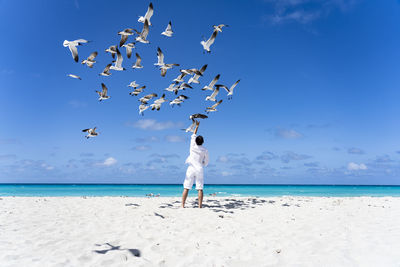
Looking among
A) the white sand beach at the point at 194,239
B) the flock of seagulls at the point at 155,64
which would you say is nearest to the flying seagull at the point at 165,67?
the flock of seagulls at the point at 155,64

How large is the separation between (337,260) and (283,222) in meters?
2.63

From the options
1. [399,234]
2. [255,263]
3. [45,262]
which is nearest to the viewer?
[45,262]

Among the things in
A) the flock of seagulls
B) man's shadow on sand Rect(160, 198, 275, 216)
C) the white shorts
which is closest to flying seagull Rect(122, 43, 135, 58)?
the flock of seagulls

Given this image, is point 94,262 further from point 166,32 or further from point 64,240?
point 166,32

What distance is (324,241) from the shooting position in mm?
4824

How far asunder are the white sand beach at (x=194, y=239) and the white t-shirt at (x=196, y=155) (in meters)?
1.54

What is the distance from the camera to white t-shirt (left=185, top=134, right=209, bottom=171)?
8.13 m

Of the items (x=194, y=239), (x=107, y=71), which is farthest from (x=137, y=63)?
(x=194, y=239)

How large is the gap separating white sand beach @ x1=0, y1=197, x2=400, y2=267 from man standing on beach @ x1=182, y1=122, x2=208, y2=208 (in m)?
1.03

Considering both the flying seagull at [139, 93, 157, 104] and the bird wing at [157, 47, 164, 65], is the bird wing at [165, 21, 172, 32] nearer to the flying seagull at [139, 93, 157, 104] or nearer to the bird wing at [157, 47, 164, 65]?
the bird wing at [157, 47, 164, 65]

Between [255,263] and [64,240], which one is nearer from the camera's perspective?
[255,263]

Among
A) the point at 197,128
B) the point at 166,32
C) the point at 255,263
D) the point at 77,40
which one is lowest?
the point at 255,263

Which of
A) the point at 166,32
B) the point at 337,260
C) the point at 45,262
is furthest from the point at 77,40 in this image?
the point at 337,260

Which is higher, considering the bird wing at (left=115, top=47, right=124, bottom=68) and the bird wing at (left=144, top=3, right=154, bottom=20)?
the bird wing at (left=144, top=3, right=154, bottom=20)
